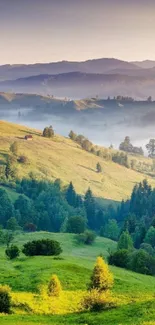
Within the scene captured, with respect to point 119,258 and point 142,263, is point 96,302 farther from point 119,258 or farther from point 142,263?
point 119,258

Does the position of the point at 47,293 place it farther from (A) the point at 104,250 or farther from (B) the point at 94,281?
(A) the point at 104,250

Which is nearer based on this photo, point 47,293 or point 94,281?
point 94,281

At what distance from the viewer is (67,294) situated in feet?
200

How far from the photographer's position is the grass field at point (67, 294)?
1628 inches

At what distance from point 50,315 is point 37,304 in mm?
5265

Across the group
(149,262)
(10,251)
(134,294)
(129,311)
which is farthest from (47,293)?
(149,262)

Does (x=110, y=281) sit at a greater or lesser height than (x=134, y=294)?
greater

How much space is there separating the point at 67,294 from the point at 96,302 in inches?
556

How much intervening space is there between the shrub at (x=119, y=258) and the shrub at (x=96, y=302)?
5218 centimetres

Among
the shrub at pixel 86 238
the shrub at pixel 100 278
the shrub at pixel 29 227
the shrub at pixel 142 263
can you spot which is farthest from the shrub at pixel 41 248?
the shrub at pixel 29 227

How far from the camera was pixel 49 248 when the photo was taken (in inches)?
3807

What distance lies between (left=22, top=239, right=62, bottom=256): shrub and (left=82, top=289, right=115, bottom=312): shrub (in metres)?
46.5

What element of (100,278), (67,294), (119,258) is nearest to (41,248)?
(119,258)

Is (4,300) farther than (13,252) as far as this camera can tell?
No
